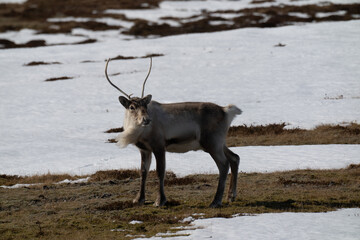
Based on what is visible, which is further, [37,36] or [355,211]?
[37,36]

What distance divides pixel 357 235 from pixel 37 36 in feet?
184

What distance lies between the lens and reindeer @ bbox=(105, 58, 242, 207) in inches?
488

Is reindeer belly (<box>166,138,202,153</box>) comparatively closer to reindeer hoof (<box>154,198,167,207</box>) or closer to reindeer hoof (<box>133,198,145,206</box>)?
reindeer hoof (<box>154,198,167,207</box>)

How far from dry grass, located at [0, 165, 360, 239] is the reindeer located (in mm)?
749

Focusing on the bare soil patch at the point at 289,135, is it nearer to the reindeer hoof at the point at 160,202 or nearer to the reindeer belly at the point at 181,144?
the reindeer belly at the point at 181,144

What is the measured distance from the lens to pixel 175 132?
1279 cm

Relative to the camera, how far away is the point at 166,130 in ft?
41.9

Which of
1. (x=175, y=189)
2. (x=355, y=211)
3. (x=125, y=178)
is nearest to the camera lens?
(x=355, y=211)

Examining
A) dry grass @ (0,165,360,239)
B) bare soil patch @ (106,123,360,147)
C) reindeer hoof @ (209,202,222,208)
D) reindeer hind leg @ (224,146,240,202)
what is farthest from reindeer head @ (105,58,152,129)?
bare soil patch @ (106,123,360,147)

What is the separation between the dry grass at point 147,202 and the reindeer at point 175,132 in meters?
0.75

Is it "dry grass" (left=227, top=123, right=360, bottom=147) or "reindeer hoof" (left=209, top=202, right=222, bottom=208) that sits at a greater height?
"reindeer hoof" (left=209, top=202, right=222, bottom=208)

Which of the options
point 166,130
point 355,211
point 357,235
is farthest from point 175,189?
point 357,235

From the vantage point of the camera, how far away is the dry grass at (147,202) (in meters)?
11.1

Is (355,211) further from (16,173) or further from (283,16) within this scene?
(283,16)
